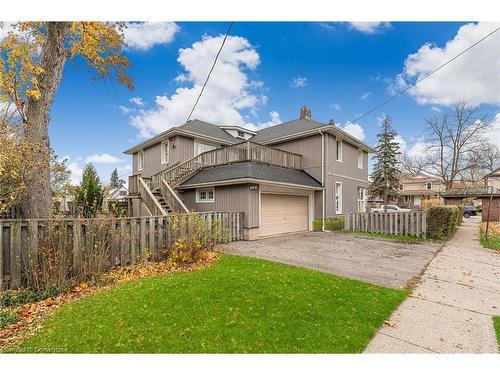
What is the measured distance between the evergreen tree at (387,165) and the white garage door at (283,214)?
13.5m

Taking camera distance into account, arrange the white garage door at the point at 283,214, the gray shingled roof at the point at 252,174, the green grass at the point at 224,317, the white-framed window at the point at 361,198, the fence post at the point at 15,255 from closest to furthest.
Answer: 1. the green grass at the point at 224,317
2. the fence post at the point at 15,255
3. the gray shingled roof at the point at 252,174
4. the white garage door at the point at 283,214
5. the white-framed window at the point at 361,198

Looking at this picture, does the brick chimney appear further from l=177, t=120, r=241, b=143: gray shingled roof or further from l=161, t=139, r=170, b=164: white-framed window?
l=161, t=139, r=170, b=164: white-framed window

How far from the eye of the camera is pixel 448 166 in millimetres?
28125

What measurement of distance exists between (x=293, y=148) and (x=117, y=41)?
910 cm

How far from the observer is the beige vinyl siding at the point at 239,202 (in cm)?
946

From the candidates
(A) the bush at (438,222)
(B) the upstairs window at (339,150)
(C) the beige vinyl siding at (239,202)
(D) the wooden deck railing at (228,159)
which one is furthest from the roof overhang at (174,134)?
(A) the bush at (438,222)

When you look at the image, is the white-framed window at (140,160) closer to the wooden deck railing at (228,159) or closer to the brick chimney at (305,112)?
the wooden deck railing at (228,159)

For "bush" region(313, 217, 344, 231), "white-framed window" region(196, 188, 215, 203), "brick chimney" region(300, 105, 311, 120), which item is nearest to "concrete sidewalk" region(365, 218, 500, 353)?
"bush" region(313, 217, 344, 231)

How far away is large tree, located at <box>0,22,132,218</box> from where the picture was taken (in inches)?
225

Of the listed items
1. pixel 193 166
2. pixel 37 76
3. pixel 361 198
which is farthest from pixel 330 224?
pixel 37 76

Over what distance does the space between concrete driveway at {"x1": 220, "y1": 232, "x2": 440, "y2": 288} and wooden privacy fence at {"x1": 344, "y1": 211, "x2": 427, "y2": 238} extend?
1.25m

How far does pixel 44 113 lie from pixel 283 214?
8799mm

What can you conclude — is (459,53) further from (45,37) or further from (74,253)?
(45,37)

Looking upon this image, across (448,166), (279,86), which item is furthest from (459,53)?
(448,166)
